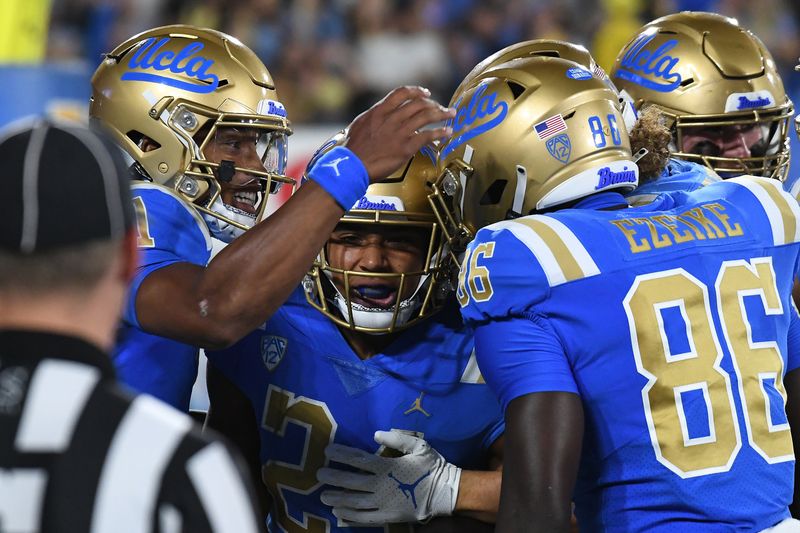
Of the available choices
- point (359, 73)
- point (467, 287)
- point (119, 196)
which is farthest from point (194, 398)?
point (359, 73)

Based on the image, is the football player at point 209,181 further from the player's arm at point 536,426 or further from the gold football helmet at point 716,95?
the gold football helmet at point 716,95

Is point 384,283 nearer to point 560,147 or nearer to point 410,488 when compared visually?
point 410,488

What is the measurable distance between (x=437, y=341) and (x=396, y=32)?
6.07m

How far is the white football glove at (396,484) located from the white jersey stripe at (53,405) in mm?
1332

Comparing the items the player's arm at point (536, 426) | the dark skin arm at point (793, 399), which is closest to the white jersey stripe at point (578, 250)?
the player's arm at point (536, 426)

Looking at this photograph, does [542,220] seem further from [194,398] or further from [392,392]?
[194,398]

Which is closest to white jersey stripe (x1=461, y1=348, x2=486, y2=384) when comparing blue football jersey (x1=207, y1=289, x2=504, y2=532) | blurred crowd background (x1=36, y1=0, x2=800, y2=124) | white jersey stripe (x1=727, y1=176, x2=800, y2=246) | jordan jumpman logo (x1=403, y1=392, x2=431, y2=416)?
blue football jersey (x1=207, y1=289, x2=504, y2=532)

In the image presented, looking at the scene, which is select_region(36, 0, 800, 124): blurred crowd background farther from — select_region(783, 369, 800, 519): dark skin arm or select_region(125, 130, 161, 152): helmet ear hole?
select_region(783, 369, 800, 519): dark skin arm

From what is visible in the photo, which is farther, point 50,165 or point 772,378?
point 772,378

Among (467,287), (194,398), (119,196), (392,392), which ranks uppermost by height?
(119,196)

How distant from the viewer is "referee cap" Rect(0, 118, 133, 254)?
4.48ft

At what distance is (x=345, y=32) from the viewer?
28.5ft

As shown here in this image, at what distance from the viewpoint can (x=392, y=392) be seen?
111 inches

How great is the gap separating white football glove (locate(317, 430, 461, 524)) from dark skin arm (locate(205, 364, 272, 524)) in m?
0.34
